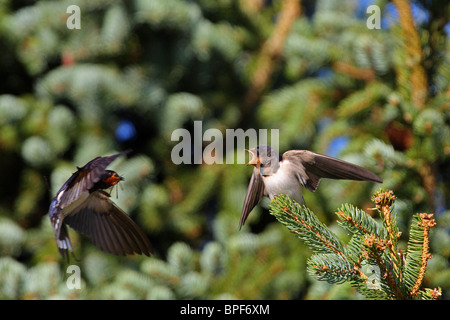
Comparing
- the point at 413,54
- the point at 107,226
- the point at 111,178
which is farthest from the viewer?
the point at 413,54

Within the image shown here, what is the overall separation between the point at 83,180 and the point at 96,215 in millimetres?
309

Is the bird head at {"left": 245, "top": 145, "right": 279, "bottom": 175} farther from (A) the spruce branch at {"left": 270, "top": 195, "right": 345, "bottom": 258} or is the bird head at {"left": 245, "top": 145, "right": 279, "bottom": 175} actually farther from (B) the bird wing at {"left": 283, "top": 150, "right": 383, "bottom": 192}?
(A) the spruce branch at {"left": 270, "top": 195, "right": 345, "bottom": 258}

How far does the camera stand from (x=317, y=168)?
4.64ft

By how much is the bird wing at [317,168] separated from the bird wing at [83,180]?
1.56 feet

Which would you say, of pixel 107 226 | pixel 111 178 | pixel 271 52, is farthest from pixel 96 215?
pixel 271 52

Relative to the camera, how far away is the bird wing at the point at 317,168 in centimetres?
122

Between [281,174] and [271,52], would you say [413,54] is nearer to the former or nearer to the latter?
[281,174]

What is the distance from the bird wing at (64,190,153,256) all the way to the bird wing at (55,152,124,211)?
0.55ft

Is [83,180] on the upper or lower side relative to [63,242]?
upper

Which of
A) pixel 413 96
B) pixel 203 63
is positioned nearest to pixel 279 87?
pixel 203 63

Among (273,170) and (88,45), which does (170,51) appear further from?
(273,170)

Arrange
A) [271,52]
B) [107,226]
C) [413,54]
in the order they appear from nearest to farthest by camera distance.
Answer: [107,226], [413,54], [271,52]

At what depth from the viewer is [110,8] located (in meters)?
2.79

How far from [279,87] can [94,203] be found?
197 centimetres
